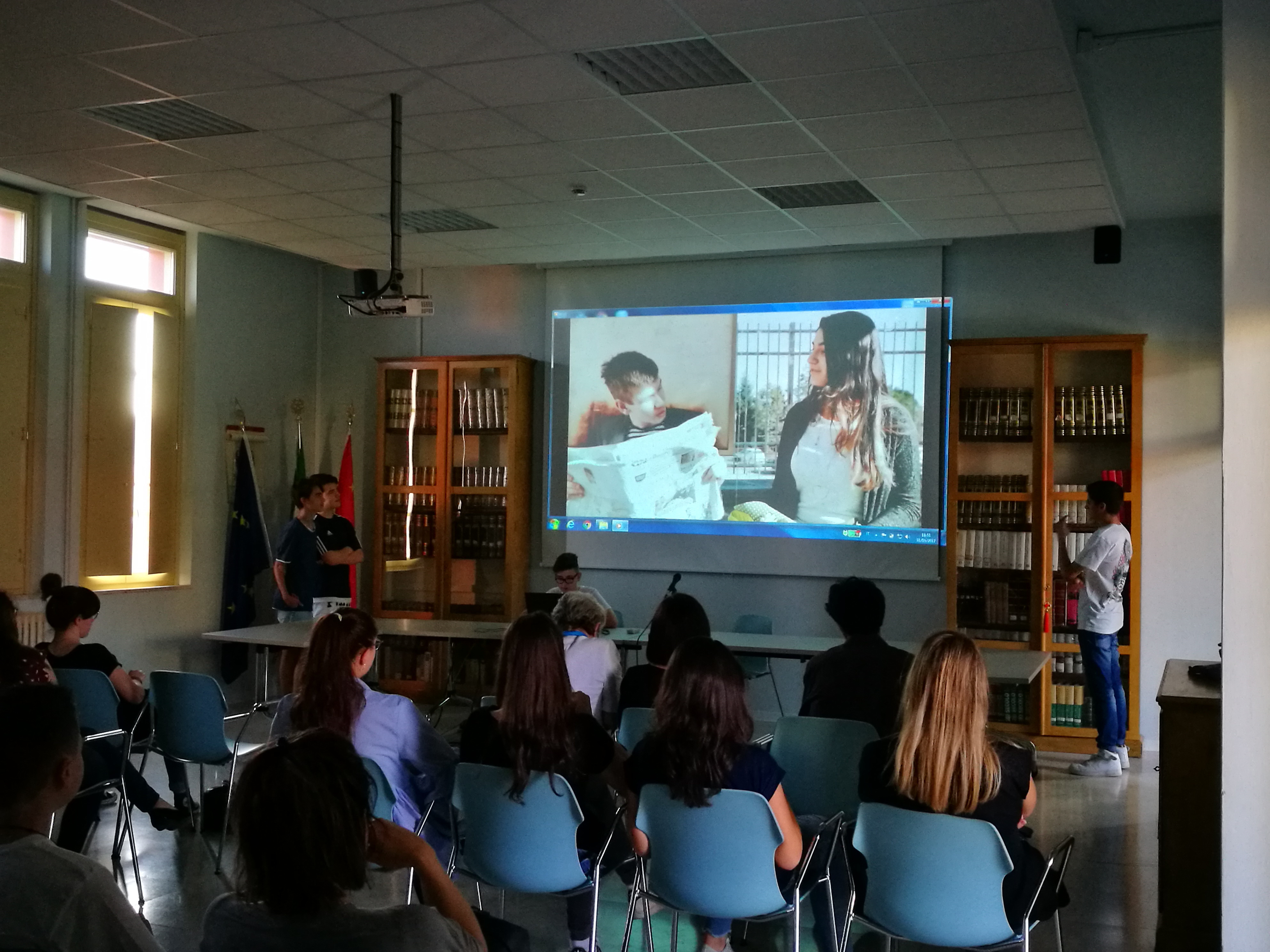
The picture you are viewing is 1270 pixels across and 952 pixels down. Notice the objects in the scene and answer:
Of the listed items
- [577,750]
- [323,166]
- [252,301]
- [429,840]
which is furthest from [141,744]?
[252,301]

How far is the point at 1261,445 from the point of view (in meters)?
3.07

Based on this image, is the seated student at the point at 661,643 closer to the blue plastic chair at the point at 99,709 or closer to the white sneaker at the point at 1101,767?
the blue plastic chair at the point at 99,709

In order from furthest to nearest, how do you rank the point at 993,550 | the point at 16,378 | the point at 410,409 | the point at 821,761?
the point at 410,409 → the point at 993,550 → the point at 16,378 → the point at 821,761

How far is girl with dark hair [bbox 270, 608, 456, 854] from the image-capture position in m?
3.54

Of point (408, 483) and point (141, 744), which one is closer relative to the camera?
point (141, 744)

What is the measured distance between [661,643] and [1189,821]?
1784 millimetres

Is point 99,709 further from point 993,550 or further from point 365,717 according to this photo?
point 993,550

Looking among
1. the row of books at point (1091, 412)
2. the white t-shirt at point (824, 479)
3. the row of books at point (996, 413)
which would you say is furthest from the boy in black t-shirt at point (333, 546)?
the row of books at point (1091, 412)

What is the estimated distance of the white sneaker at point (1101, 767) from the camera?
647 cm

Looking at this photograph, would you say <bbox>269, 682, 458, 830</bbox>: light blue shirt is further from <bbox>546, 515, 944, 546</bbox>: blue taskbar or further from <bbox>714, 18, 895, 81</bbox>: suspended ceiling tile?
<bbox>546, 515, 944, 546</bbox>: blue taskbar

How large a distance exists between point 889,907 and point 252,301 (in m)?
7.21

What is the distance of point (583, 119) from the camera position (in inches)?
202

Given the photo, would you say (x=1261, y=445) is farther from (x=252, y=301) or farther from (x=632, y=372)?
(x=252, y=301)

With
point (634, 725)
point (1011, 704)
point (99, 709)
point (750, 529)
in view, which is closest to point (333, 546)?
point (750, 529)
